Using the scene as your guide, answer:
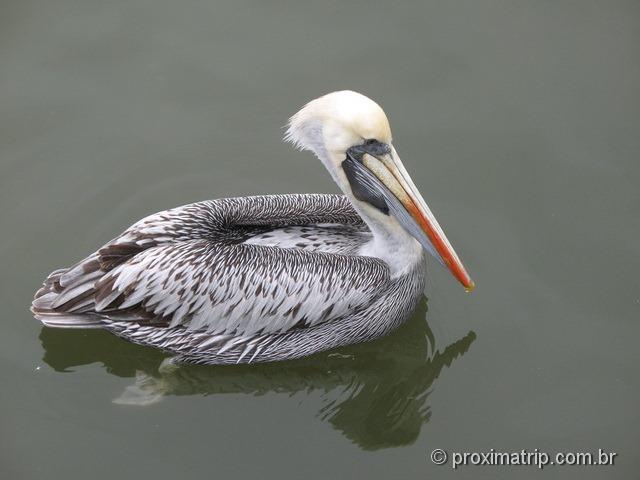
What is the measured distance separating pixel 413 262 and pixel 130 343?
2.12 metres

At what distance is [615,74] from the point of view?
762cm

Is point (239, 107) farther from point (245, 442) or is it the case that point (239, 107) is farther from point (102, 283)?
point (245, 442)

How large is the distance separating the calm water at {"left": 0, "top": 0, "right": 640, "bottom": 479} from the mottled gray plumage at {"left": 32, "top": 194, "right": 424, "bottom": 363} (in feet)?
1.24

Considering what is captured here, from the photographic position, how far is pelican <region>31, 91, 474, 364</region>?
5.36 metres

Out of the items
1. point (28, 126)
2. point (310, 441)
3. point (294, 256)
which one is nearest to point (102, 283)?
point (294, 256)

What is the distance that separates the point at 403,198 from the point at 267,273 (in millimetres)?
1001

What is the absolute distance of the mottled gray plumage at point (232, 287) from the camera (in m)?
5.41

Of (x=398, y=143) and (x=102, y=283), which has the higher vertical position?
(x=398, y=143)

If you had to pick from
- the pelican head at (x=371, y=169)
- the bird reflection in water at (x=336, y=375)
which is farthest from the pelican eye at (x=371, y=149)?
the bird reflection in water at (x=336, y=375)

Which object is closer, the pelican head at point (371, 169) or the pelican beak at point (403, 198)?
the pelican head at point (371, 169)

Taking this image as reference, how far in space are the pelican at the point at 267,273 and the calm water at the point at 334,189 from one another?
1.33 ft

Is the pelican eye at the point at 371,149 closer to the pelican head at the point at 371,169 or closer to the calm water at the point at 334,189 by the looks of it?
the pelican head at the point at 371,169

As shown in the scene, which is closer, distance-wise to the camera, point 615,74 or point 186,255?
point 186,255

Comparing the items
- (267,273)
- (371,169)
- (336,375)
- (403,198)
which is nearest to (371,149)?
(371,169)
